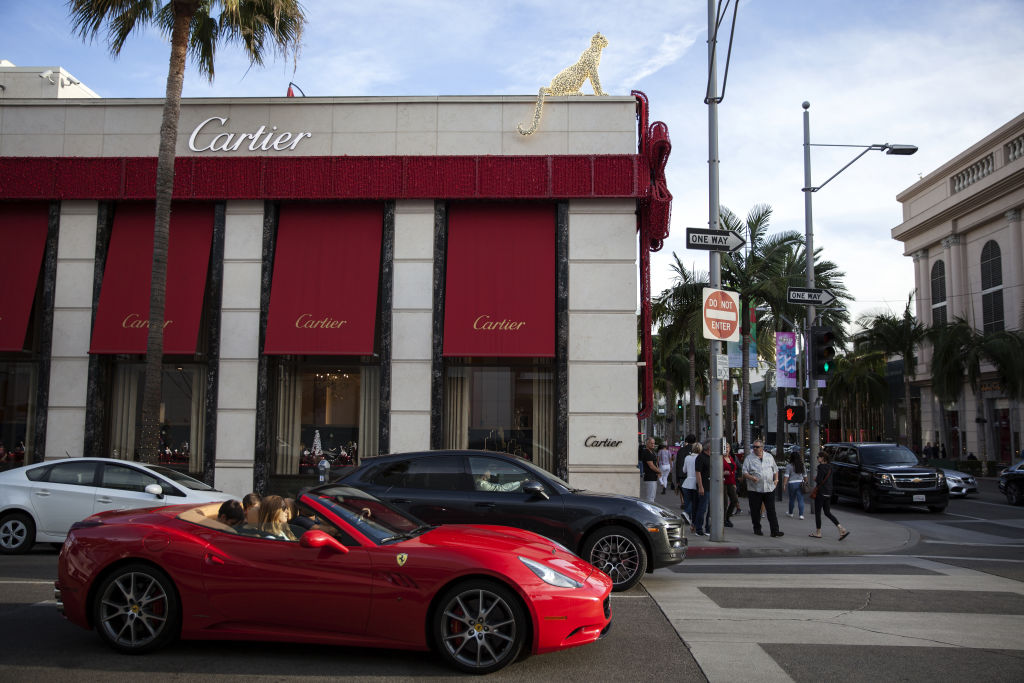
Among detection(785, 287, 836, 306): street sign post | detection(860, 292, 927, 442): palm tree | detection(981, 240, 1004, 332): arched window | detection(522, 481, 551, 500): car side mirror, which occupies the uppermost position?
detection(981, 240, 1004, 332): arched window

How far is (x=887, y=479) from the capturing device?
2023 centimetres

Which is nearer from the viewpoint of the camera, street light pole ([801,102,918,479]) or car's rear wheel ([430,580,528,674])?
car's rear wheel ([430,580,528,674])

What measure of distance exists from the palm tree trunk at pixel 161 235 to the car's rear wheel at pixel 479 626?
34.3 ft

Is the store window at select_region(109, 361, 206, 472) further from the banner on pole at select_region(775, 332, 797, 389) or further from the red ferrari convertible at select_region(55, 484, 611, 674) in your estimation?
the banner on pole at select_region(775, 332, 797, 389)

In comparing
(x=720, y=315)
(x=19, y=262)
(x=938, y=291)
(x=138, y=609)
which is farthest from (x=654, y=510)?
(x=938, y=291)

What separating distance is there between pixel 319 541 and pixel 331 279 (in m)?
11.4

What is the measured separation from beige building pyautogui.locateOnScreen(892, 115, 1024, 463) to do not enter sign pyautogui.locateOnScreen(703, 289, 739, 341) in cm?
3590

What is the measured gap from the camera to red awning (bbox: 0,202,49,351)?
1648 cm

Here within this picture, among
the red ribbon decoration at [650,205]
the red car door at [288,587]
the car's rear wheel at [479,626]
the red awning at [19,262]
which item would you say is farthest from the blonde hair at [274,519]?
the red awning at [19,262]

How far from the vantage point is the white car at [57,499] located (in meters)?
11.3

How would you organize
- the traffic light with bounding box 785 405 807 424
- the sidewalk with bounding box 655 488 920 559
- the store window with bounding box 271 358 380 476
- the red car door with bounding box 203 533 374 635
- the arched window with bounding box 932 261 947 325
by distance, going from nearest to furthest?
1. the red car door with bounding box 203 533 374 635
2. the sidewalk with bounding box 655 488 920 559
3. the store window with bounding box 271 358 380 476
4. the traffic light with bounding box 785 405 807 424
5. the arched window with bounding box 932 261 947 325

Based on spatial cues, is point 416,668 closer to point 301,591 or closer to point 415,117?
point 301,591

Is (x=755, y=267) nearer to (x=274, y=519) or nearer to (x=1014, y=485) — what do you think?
(x=1014, y=485)

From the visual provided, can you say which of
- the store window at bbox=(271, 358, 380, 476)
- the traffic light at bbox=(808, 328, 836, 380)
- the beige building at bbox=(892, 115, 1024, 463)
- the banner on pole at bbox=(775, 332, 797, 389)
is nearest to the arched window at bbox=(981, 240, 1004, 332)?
the beige building at bbox=(892, 115, 1024, 463)
